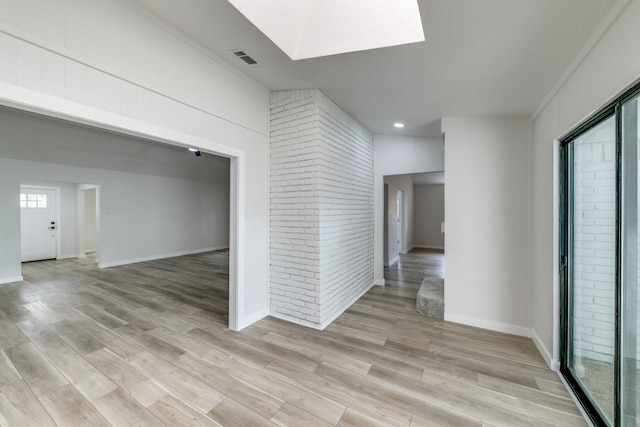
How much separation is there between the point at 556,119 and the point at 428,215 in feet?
27.1

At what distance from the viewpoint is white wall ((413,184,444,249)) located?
9.81m

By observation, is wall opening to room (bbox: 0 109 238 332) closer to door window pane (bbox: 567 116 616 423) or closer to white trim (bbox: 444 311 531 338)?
white trim (bbox: 444 311 531 338)

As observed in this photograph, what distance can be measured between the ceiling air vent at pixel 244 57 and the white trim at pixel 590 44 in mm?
2635

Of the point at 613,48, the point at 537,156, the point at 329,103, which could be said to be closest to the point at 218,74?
the point at 329,103

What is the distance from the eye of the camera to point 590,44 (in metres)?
1.63

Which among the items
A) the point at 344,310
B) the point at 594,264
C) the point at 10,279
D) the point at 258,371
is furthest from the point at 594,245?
the point at 10,279

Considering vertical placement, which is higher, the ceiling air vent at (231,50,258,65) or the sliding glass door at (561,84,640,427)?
the ceiling air vent at (231,50,258,65)

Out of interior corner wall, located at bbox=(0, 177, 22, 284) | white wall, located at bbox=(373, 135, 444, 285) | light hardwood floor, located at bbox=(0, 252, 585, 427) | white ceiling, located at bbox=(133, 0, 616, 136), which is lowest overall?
light hardwood floor, located at bbox=(0, 252, 585, 427)

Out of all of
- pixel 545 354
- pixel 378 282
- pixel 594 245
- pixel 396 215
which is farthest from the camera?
pixel 396 215

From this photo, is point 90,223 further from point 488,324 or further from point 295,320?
point 488,324

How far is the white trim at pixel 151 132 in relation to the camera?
4.73ft

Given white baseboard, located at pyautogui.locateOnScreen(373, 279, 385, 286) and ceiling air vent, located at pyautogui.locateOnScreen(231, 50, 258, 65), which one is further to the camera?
white baseboard, located at pyautogui.locateOnScreen(373, 279, 385, 286)

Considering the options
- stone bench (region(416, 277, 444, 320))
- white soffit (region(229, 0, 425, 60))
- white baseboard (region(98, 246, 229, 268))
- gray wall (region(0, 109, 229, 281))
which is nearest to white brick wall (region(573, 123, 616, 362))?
stone bench (region(416, 277, 444, 320))

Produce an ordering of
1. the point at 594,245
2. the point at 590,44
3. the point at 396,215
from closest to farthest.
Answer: the point at 590,44 → the point at 594,245 → the point at 396,215
